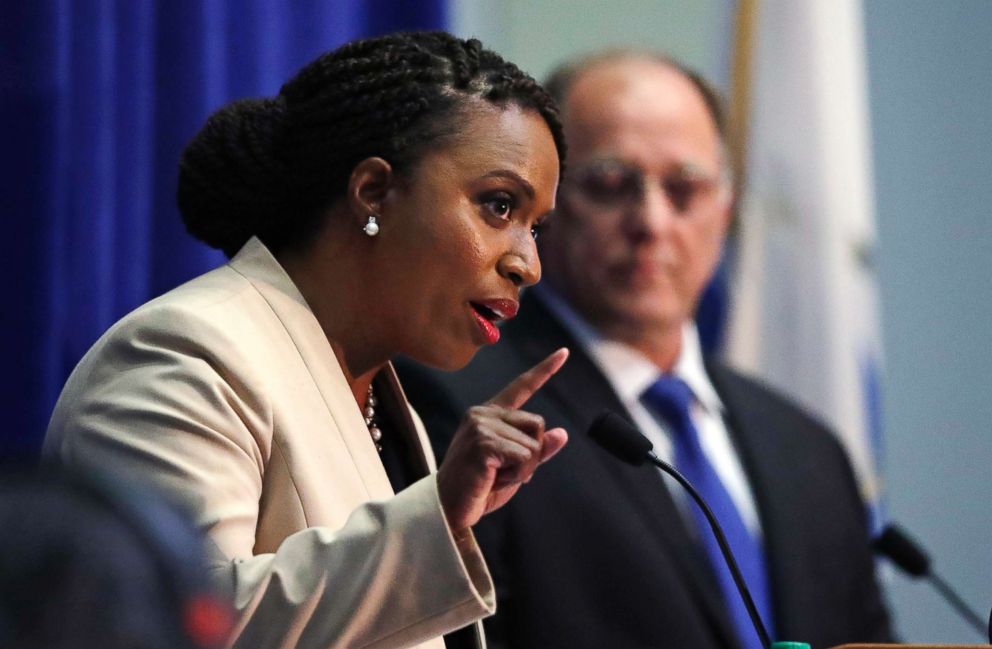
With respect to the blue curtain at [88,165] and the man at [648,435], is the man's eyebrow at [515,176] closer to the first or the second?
the man at [648,435]

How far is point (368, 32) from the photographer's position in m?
2.91

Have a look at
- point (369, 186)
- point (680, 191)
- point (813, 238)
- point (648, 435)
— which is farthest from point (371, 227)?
point (813, 238)

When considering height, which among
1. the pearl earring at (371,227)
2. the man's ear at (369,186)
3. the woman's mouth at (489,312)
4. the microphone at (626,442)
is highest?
the man's ear at (369,186)

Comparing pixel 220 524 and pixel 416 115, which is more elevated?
pixel 416 115

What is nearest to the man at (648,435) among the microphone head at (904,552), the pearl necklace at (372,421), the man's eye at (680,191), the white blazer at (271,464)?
the man's eye at (680,191)

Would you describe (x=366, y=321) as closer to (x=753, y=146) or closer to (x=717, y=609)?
(x=717, y=609)

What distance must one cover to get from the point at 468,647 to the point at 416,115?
635 mm

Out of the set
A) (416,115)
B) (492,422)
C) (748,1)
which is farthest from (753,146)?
(492,422)

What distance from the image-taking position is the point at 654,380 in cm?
262

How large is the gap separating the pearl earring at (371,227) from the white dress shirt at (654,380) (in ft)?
2.92

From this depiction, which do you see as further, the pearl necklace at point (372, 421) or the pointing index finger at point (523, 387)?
the pearl necklace at point (372, 421)

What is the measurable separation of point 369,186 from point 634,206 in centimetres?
113

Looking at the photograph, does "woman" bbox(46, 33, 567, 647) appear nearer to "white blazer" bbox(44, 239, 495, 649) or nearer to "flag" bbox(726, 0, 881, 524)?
"white blazer" bbox(44, 239, 495, 649)

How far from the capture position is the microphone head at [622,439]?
1718mm
